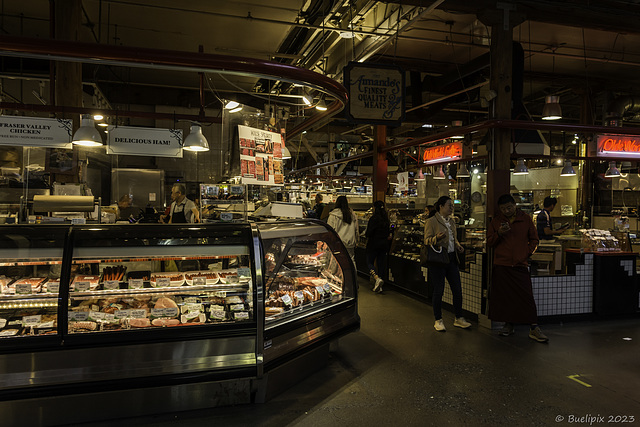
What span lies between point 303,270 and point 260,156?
1.52 metres

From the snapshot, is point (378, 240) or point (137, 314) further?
point (378, 240)

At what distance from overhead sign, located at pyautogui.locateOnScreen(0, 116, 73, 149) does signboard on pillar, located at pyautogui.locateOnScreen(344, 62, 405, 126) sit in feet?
12.8

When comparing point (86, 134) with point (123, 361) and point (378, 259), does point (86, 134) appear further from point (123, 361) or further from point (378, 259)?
point (378, 259)

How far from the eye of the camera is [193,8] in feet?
25.1

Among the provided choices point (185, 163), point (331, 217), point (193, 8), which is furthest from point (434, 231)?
point (185, 163)

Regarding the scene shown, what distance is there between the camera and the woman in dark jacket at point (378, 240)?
28.4 ft

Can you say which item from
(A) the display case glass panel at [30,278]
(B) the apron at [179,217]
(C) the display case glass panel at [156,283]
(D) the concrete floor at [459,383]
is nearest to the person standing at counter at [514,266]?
(D) the concrete floor at [459,383]

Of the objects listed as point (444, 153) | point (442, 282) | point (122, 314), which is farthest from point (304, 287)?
point (444, 153)

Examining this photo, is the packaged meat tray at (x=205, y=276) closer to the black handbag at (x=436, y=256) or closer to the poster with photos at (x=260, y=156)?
the poster with photos at (x=260, y=156)

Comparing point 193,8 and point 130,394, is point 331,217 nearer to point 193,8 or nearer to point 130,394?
point 193,8

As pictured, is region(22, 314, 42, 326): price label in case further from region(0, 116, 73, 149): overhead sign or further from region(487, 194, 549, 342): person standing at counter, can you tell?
region(487, 194, 549, 342): person standing at counter

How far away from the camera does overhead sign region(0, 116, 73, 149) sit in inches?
222

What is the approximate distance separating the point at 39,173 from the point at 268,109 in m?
4.57

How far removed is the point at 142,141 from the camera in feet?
20.5
